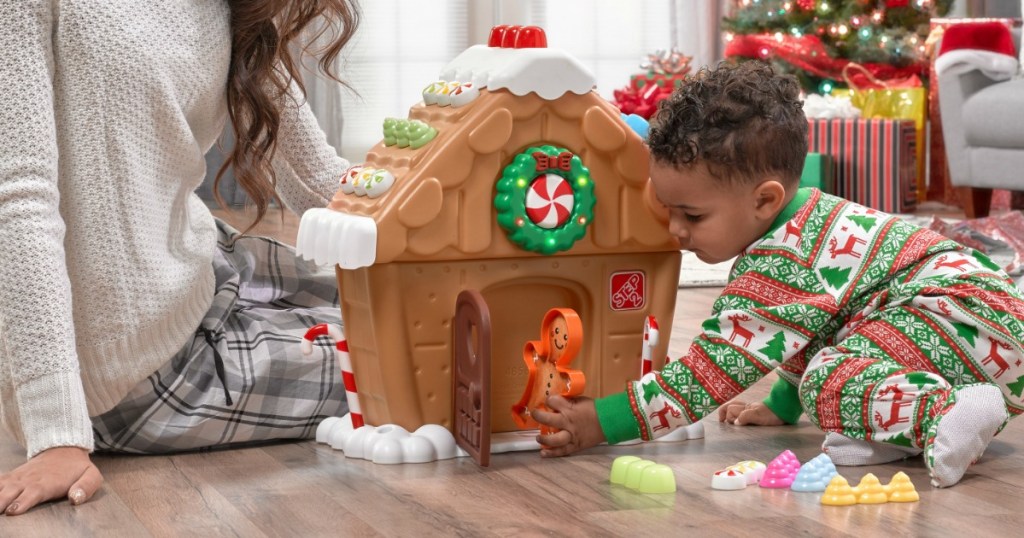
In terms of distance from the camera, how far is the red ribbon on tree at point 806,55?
171 inches

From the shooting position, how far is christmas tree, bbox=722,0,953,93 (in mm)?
4266

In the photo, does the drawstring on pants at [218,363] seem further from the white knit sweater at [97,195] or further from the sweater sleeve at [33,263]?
the sweater sleeve at [33,263]

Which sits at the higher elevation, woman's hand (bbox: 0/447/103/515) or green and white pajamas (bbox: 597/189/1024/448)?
green and white pajamas (bbox: 597/189/1024/448)

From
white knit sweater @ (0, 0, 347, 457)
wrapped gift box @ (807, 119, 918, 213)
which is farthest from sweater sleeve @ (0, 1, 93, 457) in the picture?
wrapped gift box @ (807, 119, 918, 213)

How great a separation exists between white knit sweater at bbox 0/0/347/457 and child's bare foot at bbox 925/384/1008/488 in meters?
0.80

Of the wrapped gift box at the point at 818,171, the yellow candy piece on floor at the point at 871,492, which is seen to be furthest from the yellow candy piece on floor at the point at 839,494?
the wrapped gift box at the point at 818,171

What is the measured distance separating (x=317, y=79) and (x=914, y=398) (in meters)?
3.88

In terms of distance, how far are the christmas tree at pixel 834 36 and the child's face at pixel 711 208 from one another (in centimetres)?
322

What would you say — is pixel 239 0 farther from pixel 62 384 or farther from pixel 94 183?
pixel 62 384

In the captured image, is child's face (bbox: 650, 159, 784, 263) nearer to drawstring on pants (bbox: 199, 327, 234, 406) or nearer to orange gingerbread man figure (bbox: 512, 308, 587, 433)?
orange gingerbread man figure (bbox: 512, 308, 587, 433)

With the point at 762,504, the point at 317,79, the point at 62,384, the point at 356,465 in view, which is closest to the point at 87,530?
the point at 62,384

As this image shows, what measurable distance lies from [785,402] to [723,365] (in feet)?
0.71

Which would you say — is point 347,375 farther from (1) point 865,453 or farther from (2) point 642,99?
(2) point 642,99

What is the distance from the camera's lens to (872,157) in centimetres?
392
